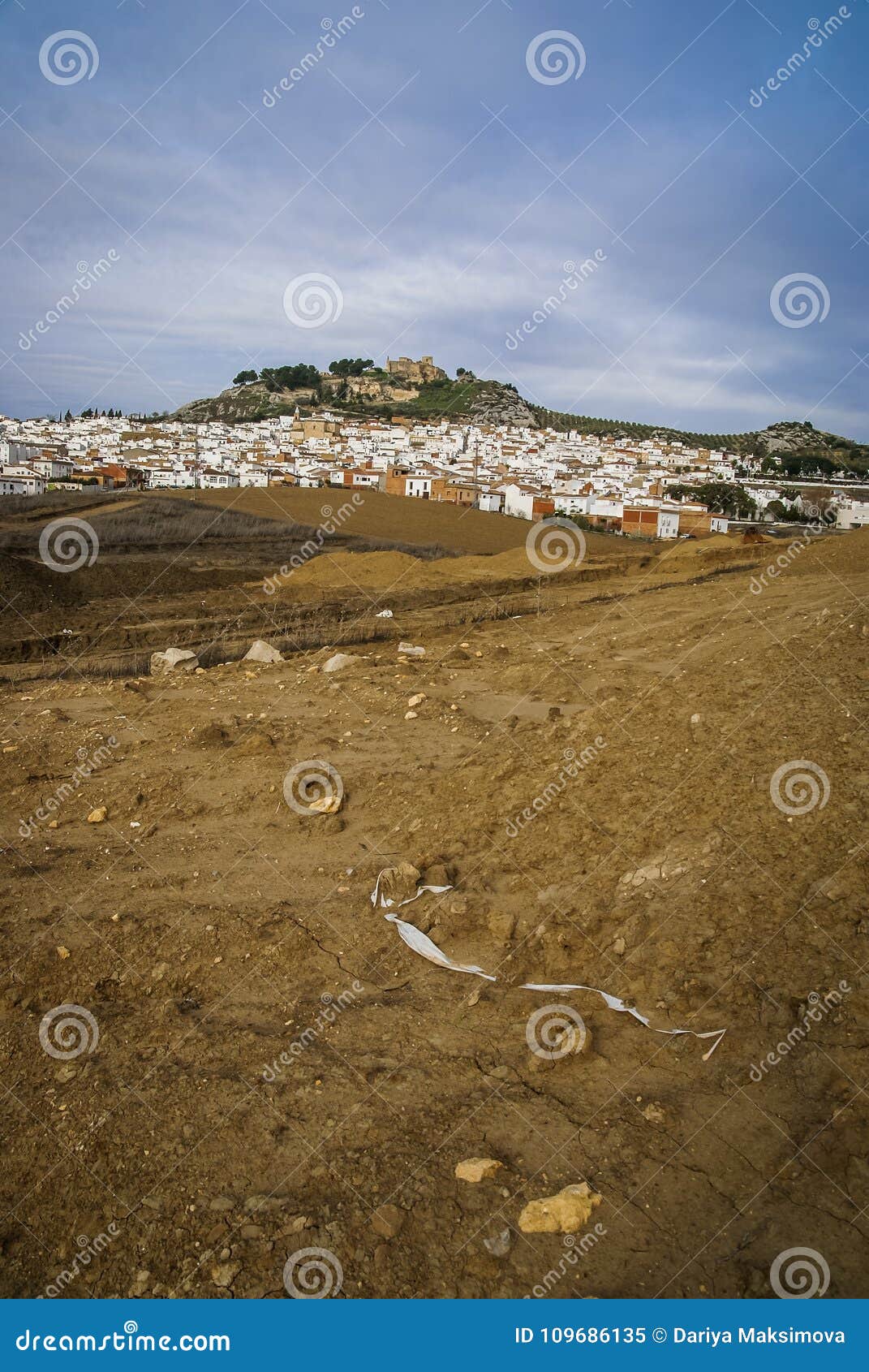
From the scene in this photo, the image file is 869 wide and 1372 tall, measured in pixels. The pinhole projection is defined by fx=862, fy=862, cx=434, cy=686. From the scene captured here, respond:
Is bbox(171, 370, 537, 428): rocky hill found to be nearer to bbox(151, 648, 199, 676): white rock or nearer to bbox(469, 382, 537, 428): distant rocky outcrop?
bbox(469, 382, 537, 428): distant rocky outcrop

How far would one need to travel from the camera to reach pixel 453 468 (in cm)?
8419

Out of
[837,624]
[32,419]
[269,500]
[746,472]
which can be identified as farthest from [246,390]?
[837,624]

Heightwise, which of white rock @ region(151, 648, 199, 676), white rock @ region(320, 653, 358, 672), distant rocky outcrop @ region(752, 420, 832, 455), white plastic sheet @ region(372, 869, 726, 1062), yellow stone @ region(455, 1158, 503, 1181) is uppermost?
distant rocky outcrop @ region(752, 420, 832, 455)

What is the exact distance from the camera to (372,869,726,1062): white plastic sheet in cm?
456

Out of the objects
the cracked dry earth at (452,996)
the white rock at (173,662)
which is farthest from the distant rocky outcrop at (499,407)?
the cracked dry earth at (452,996)

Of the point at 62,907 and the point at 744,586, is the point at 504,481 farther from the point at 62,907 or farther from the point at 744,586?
the point at 62,907

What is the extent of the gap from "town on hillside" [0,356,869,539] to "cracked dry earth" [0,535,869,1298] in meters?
46.7

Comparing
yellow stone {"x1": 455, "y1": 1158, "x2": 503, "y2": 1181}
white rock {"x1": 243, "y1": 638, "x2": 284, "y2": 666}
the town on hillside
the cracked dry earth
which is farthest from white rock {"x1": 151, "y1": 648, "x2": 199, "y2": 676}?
the town on hillside

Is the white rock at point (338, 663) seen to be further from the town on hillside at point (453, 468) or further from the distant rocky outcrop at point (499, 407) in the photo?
the distant rocky outcrop at point (499, 407)

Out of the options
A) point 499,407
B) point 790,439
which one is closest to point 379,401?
point 499,407

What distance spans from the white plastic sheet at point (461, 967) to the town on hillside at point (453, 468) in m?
49.1

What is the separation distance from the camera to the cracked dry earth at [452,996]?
349 centimetres

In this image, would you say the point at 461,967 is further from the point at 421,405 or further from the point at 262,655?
the point at 421,405

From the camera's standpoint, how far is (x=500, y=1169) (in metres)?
3.78
